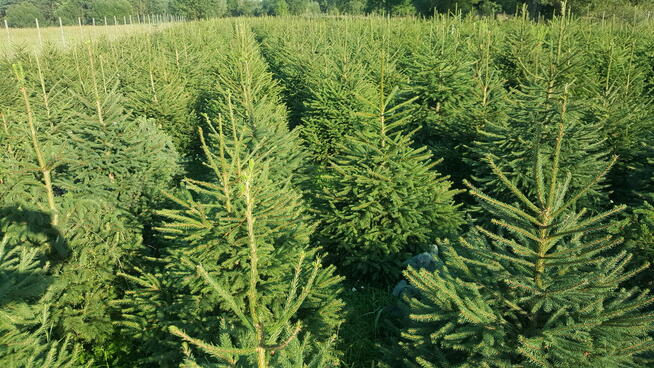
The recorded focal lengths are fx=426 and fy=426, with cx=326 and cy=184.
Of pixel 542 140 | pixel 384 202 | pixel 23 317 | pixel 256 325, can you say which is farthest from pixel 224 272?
pixel 542 140

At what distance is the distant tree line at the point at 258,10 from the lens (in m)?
31.5

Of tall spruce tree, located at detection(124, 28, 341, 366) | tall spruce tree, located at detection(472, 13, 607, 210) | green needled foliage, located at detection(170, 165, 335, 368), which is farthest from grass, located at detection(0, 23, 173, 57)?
tall spruce tree, located at detection(472, 13, 607, 210)

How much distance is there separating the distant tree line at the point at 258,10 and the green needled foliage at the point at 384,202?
26686mm

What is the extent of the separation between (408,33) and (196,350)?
15.4m

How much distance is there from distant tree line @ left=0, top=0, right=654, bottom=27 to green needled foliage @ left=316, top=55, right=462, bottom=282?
2669 centimetres

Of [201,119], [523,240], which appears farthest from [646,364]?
[201,119]

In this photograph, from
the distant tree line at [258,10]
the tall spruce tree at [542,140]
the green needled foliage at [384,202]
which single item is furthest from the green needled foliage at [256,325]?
the distant tree line at [258,10]

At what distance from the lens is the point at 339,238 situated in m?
5.41

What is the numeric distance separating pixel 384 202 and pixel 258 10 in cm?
10143

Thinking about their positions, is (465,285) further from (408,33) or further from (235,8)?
(235,8)

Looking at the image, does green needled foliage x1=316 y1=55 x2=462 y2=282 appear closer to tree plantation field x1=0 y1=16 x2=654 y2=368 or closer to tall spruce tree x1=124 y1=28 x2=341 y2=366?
tree plantation field x1=0 y1=16 x2=654 y2=368

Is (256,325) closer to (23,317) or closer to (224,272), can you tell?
(224,272)

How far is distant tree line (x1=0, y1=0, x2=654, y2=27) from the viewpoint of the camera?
31531mm

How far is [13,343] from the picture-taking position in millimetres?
2393
